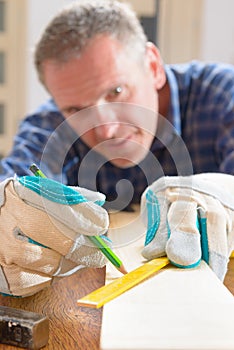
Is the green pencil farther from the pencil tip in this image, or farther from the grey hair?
the grey hair

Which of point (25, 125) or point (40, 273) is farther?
point (25, 125)

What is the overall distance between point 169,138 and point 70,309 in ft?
3.27

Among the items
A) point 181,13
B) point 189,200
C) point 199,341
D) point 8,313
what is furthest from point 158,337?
point 181,13

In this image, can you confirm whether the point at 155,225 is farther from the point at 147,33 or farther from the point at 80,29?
the point at 147,33

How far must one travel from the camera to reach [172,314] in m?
0.60

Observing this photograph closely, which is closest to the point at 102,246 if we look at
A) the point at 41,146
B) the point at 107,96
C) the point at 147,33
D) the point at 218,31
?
the point at 107,96

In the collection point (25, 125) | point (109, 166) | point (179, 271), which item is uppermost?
point (179, 271)

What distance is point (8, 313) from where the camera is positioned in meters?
0.61

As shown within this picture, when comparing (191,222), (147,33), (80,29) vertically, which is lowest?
(147,33)

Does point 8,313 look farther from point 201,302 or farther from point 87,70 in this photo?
point 87,70

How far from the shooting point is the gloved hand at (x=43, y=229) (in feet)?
2.28

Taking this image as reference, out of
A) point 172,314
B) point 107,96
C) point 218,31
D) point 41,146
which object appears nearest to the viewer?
point 172,314

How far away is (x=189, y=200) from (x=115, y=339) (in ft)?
1.13

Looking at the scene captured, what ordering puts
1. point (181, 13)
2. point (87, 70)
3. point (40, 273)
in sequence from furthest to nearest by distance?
point (181, 13) < point (87, 70) < point (40, 273)
